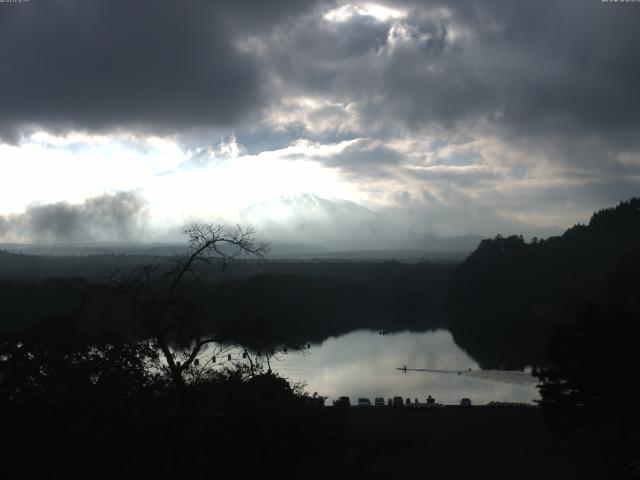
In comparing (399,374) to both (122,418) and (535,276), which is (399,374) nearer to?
(122,418)

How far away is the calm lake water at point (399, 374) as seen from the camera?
22750 millimetres

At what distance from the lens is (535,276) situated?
60281 millimetres

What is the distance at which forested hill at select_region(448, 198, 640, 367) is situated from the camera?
4800 cm

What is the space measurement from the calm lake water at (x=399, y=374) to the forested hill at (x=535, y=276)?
8.81 metres

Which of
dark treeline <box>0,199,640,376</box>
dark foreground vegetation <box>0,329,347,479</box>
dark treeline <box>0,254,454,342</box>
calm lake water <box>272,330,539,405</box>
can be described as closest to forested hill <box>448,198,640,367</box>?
dark treeline <box>0,199,640,376</box>

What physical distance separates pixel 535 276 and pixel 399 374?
37702mm

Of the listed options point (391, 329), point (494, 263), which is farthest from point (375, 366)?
point (494, 263)

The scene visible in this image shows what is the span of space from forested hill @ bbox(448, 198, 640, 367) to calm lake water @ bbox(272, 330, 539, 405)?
347 inches

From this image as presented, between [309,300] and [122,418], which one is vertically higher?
[122,418]

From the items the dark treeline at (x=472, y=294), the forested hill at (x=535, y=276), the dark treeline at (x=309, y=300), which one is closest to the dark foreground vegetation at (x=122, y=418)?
the dark treeline at (x=309, y=300)

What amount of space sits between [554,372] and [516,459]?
6.46 ft

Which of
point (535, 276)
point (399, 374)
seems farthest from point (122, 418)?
point (535, 276)

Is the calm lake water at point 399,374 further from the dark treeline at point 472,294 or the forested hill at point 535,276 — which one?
the forested hill at point 535,276

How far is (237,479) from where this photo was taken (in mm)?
5754
